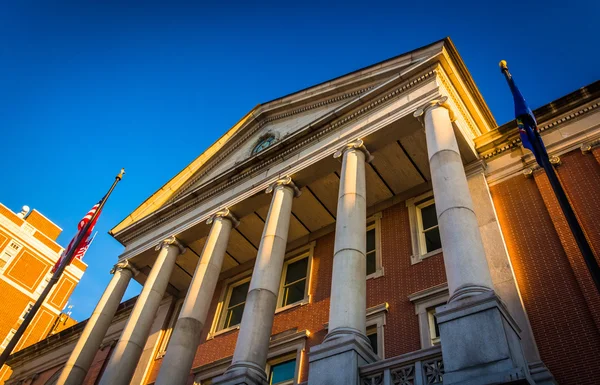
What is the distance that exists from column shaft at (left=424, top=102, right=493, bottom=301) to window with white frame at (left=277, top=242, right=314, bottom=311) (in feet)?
26.4

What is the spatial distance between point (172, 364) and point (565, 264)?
441 inches

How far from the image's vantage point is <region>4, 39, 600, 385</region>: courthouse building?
10461mm

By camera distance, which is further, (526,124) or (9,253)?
(9,253)

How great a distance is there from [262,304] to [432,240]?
21.7ft

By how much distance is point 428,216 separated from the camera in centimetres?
1817

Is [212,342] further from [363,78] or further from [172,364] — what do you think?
[363,78]

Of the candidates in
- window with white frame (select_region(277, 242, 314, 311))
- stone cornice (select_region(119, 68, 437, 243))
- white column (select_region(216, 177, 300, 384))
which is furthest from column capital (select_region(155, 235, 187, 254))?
white column (select_region(216, 177, 300, 384))

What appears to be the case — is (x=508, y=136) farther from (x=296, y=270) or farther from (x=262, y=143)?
(x=262, y=143)

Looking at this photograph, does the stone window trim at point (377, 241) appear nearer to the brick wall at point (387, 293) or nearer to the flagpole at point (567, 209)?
the brick wall at point (387, 293)

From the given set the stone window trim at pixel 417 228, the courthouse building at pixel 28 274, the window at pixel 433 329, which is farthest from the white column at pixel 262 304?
the courthouse building at pixel 28 274

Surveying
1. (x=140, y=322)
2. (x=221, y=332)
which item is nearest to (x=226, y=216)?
(x=221, y=332)

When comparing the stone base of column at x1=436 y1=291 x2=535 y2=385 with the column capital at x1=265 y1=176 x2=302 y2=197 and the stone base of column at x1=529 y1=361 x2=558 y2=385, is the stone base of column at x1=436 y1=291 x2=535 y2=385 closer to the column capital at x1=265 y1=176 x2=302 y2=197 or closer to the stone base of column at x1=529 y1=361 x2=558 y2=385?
the stone base of column at x1=529 y1=361 x2=558 y2=385

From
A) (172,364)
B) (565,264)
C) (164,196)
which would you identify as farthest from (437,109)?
(164,196)

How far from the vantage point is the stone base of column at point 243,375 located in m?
11.7
